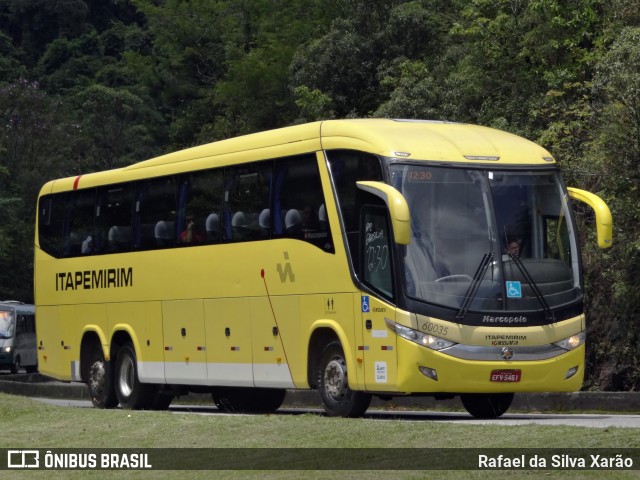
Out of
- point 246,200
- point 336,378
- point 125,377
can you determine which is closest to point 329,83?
point 125,377

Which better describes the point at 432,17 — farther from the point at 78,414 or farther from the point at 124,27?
the point at 124,27

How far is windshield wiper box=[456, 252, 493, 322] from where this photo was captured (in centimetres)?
1602

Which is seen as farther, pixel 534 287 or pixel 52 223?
pixel 52 223

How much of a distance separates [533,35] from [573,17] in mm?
944

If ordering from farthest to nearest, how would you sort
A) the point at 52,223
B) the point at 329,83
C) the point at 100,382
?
the point at 329,83, the point at 52,223, the point at 100,382

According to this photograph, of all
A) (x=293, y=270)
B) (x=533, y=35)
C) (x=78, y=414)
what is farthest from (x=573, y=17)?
(x=78, y=414)

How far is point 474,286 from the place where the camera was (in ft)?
52.8

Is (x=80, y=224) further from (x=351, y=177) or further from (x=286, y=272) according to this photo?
(x=351, y=177)

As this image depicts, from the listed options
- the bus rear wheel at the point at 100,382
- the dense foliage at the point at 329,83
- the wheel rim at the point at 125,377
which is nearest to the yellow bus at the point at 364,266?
the wheel rim at the point at 125,377

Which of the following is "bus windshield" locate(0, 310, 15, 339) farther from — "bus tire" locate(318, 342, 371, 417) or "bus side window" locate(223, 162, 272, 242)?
"bus tire" locate(318, 342, 371, 417)

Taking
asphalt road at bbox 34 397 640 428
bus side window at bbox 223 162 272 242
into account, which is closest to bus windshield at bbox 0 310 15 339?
asphalt road at bbox 34 397 640 428

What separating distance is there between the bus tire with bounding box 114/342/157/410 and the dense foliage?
8193 millimetres

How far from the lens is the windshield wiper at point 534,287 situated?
16344 mm

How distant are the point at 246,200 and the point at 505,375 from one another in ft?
15.9
